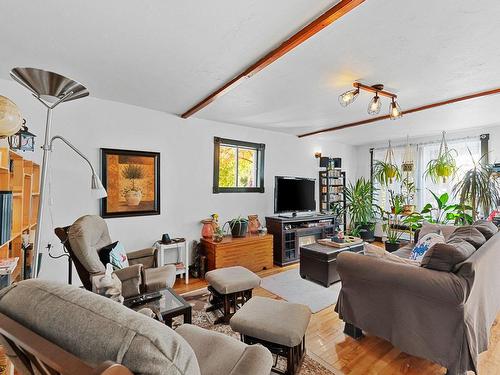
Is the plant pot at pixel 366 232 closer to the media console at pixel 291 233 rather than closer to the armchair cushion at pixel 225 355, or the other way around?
the media console at pixel 291 233

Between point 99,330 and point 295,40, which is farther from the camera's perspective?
point 295,40

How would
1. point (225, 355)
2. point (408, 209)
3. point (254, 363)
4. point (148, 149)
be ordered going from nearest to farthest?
point (254, 363), point (225, 355), point (148, 149), point (408, 209)

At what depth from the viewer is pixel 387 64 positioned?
2.21 m

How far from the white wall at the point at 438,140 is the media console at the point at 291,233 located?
8.21ft

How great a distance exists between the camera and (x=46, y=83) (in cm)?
132

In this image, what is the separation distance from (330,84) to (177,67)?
61.6 inches

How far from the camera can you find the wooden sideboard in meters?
3.56

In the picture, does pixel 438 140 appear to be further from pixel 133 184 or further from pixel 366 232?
pixel 133 184

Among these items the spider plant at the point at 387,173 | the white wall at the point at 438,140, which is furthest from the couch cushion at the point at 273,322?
the white wall at the point at 438,140

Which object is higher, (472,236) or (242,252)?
(472,236)

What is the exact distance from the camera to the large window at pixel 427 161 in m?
4.80

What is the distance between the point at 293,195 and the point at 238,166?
47.9 inches

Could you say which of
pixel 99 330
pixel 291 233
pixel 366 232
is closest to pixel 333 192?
pixel 366 232

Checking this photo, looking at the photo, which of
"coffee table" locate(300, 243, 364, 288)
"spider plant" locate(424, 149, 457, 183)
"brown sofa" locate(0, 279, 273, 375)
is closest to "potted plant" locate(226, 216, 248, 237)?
"coffee table" locate(300, 243, 364, 288)
